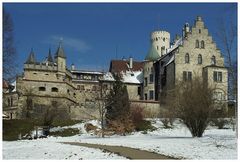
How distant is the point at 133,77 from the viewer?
72.2 metres

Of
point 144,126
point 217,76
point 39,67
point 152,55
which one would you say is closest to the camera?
point 144,126

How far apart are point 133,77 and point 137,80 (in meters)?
1.05

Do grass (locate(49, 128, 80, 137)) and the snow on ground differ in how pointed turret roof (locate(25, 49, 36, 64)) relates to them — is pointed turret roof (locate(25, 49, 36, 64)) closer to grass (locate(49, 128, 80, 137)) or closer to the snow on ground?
grass (locate(49, 128, 80, 137))

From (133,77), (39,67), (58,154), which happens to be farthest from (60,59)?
(58,154)

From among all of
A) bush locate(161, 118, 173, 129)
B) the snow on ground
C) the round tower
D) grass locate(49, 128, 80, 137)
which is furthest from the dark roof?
the snow on ground

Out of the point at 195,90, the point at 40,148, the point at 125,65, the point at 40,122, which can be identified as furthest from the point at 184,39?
the point at 40,148

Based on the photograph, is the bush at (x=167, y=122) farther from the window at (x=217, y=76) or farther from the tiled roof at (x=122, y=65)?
the tiled roof at (x=122, y=65)

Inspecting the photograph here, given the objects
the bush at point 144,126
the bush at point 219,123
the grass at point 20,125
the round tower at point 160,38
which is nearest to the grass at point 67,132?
the grass at point 20,125

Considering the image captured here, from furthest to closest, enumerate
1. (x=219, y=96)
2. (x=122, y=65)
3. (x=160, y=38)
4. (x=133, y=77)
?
1. (x=160, y=38)
2. (x=122, y=65)
3. (x=133, y=77)
4. (x=219, y=96)

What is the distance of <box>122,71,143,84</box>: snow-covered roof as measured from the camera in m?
70.7

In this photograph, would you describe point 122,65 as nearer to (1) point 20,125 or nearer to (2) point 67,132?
(1) point 20,125

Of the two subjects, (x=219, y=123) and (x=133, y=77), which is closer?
(x=219, y=123)

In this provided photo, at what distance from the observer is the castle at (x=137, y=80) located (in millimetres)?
60312

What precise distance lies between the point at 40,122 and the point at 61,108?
12660mm
